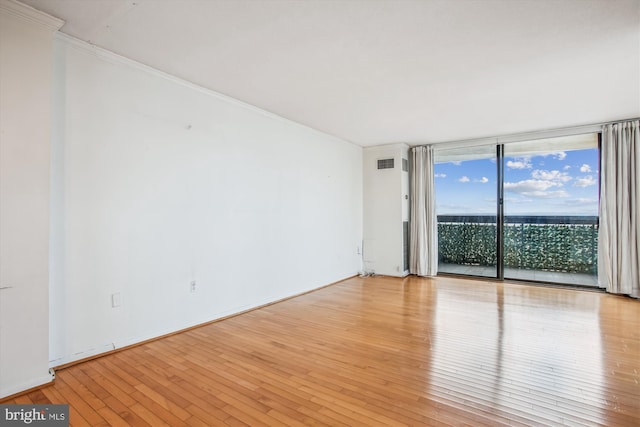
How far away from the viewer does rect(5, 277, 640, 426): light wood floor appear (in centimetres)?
188

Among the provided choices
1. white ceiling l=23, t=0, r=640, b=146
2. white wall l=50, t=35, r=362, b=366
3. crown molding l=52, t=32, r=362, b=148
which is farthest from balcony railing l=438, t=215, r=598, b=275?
crown molding l=52, t=32, r=362, b=148

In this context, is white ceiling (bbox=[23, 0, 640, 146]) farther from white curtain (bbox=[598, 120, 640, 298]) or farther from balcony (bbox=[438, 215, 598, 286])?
balcony (bbox=[438, 215, 598, 286])

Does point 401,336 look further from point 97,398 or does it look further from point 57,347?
point 57,347

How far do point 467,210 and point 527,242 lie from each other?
3.74 feet

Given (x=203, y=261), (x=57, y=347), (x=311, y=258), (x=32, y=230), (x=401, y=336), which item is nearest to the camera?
(x=32, y=230)

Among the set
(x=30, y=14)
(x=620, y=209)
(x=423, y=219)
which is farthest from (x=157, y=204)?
(x=620, y=209)

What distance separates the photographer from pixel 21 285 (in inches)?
83.3

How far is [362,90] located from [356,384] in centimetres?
296

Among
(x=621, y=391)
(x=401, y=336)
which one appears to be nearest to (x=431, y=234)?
(x=401, y=336)

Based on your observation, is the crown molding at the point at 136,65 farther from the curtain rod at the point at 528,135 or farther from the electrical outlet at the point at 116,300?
the curtain rod at the point at 528,135

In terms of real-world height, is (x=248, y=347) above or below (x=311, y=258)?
below

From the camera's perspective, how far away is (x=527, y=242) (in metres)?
5.59

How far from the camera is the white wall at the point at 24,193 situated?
2.05m

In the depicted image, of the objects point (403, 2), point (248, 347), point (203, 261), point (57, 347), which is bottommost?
point (248, 347)
